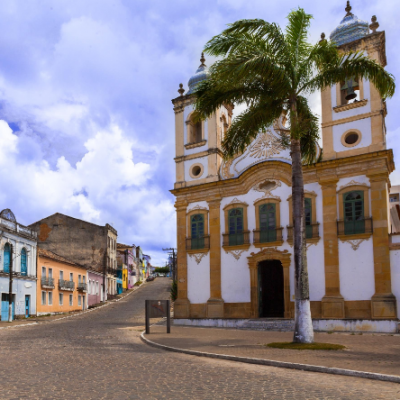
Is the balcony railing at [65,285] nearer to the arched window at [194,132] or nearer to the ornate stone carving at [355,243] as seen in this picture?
the arched window at [194,132]

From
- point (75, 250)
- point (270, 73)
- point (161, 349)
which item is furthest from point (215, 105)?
point (75, 250)

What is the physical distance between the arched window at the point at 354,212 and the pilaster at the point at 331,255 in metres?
0.47

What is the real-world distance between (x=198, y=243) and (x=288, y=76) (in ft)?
42.8

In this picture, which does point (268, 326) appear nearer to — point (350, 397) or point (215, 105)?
point (215, 105)

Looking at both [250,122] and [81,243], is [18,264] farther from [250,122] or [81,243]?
[250,122]

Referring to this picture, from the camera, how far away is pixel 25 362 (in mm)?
10414

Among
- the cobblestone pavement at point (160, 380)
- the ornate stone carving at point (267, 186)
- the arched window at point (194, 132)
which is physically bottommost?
the cobblestone pavement at point (160, 380)

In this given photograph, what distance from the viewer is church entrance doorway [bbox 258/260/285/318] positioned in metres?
25.1

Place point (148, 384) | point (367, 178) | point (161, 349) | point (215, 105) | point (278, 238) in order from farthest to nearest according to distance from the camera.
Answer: point (278, 238) < point (367, 178) < point (215, 105) < point (161, 349) < point (148, 384)

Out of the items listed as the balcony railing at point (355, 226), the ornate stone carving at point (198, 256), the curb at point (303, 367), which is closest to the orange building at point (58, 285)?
the ornate stone carving at point (198, 256)

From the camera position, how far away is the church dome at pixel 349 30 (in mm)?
23484

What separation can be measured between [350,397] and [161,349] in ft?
24.8

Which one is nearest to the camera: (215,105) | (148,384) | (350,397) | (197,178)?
(350,397)

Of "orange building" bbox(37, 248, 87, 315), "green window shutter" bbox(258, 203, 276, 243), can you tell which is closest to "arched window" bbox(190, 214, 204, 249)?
"green window shutter" bbox(258, 203, 276, 243)
